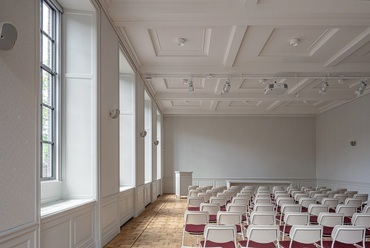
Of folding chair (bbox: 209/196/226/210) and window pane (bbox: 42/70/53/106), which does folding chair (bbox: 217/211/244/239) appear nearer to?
folding chair (bbox: 209/196/226/210)

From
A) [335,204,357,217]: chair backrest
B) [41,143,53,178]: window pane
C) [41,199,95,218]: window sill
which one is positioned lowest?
[335,204,357,217]: chair backrest

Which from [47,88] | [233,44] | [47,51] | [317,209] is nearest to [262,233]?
[317,209]

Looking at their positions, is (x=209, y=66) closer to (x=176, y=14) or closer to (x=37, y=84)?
(x=176, y=14)

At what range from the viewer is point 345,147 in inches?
575

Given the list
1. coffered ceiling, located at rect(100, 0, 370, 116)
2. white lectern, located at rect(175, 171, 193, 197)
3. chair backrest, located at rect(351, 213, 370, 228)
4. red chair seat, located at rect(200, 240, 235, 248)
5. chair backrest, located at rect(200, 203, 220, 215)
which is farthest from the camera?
white lectern, located at rect(175, 171, 193, 197)

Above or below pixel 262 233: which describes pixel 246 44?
above

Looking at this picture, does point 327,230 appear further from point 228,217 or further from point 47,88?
point 47,88

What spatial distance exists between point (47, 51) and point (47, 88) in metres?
0.54

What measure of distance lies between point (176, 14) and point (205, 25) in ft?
2.04

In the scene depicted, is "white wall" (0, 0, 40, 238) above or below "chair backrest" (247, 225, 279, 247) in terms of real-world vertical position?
above

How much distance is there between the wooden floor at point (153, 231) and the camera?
6.50 m

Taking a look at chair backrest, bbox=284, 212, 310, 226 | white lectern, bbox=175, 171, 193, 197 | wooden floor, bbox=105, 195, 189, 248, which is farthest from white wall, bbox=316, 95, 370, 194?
chair backrest, bbox=284, 212, 310, 226

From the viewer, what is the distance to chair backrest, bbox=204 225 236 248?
4.23 m

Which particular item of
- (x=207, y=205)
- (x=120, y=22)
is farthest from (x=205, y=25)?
(x=207, y=205)
